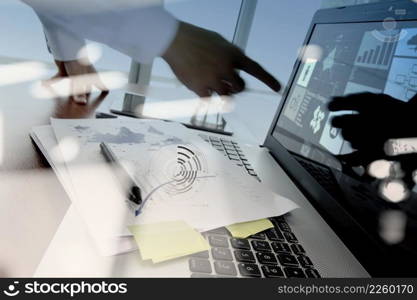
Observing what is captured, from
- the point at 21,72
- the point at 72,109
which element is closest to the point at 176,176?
the point at 72,109

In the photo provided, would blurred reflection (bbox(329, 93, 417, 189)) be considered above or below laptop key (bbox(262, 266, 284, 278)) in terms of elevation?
above

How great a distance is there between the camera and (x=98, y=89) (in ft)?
3.16

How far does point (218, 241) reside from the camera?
0.31 meters

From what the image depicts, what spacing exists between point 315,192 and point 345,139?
89 mm

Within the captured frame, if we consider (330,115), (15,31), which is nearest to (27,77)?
(15,31)

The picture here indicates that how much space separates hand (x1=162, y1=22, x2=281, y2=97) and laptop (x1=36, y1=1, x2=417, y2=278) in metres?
0.14

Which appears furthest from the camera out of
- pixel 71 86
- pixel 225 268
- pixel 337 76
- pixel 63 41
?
pixel 71 86

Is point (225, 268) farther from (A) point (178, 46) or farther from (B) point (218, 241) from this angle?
(A) point (178, 46)

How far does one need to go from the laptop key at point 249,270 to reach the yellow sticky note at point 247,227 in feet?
0.15

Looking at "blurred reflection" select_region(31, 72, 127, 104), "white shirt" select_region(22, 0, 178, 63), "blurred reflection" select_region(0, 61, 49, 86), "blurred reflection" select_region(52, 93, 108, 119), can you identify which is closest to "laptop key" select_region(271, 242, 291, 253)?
"white shirt" select_region(22, 0, 178, 63)

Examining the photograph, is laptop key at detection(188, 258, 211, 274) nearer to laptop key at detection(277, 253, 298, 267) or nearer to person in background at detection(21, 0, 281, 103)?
laptop key at detection(277, 253, 298, 267)

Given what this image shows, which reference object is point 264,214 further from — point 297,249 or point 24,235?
point 24,235

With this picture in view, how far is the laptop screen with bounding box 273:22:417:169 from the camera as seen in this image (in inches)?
15.1

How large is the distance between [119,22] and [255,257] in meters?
0.30
